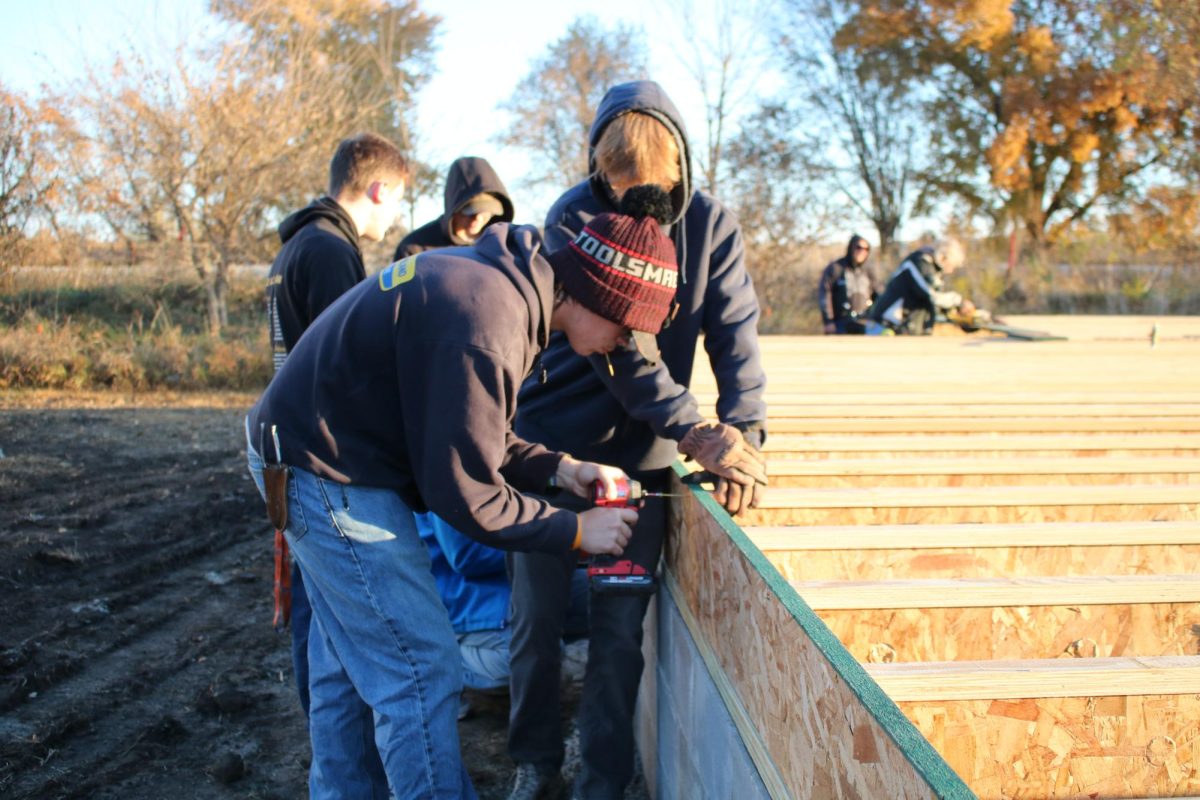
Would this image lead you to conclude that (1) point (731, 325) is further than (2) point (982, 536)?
Yes

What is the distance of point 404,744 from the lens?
2178 millimetres

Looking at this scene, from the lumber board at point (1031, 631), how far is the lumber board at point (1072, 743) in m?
0.46

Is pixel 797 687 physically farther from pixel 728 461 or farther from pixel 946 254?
pixel 946 254

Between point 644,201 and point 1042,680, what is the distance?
150 centimetres

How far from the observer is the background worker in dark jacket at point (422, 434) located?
194 centimetres

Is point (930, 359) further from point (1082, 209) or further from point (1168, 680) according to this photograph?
point (1082, 209)

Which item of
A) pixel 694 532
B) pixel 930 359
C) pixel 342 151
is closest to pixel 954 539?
pixel 694 532

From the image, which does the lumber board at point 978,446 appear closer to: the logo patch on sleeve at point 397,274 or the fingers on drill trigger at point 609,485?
the fingers on drill trigger at point 609,485

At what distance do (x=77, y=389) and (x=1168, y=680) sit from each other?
1082 centimetres

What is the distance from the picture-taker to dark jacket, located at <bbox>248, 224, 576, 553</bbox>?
A: 6.29 feet

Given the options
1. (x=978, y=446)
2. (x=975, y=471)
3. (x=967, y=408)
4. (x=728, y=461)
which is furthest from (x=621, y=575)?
(x=967, y=408)

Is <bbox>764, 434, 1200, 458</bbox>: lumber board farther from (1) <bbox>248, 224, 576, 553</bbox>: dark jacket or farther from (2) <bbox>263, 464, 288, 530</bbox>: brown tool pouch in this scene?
(2) <bbox>263, 464, 288, 530</bbox>: brown tool pouch

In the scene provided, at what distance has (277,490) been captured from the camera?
2.18 meters

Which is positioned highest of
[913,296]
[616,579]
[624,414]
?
[913,296]
